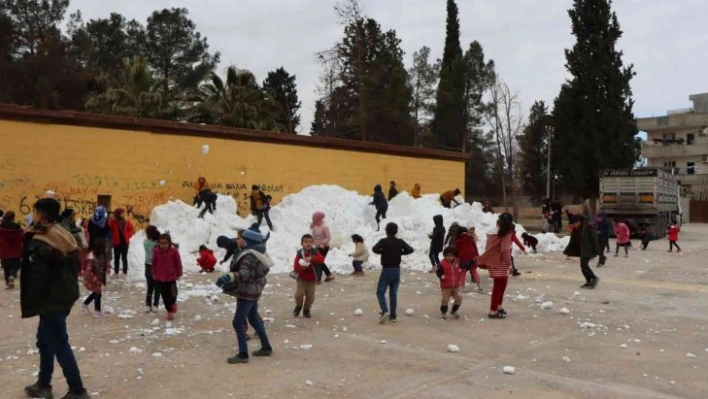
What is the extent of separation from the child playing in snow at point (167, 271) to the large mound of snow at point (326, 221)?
4535 mm

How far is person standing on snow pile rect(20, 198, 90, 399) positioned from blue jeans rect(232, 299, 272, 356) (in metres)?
1.66

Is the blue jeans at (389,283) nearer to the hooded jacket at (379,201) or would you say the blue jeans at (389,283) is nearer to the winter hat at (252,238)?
the winter hat at (252,238)

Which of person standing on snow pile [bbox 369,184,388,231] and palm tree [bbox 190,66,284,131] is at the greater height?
palm tree [bbox 190,66,284,131]

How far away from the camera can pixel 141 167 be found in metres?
17.3

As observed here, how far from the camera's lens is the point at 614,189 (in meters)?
29.9

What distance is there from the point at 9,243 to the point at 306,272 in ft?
19.7

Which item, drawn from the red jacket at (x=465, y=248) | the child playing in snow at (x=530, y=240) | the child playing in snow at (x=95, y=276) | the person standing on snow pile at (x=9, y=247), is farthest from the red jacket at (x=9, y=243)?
the child playing in snow at (x=530, y=240)

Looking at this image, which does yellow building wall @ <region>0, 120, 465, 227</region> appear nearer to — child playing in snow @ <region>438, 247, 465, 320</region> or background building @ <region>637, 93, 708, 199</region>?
child playing in snow @ <region>438, 247, 465, 320</region>

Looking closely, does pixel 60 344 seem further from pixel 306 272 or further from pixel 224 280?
pixel 306 272

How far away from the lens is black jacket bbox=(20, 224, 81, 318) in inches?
197

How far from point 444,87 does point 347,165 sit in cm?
2865

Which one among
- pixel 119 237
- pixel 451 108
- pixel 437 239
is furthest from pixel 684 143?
pixel 119 237

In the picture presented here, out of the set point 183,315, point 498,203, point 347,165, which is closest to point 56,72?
point 347,165

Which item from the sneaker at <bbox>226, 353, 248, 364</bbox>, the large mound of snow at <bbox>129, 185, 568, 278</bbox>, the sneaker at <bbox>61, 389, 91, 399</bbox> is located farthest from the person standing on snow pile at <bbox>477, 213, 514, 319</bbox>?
the sneaker at <bbox>61, 389, 91, 399</bbox>
